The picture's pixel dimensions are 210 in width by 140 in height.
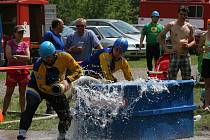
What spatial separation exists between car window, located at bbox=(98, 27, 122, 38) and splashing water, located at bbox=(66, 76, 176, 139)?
1644 cm

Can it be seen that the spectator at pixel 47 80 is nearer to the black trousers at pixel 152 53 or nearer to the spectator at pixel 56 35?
the spectator at pixel 56 35

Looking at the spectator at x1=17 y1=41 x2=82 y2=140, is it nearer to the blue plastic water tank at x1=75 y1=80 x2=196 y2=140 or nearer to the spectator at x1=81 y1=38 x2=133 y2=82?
the spectator at x1=81 y1=38 x2=133 y2=82

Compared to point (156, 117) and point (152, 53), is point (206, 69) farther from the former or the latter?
point (152, 53)

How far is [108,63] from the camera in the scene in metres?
8.70

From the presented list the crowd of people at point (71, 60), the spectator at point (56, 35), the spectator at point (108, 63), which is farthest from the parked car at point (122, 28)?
the spectator at point (108, 63)

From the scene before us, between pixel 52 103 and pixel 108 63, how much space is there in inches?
37.2

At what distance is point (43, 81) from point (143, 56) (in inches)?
700

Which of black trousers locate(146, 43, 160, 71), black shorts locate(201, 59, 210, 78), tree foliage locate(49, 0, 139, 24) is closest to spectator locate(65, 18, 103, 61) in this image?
black shorts locate(201, 59, 210, 78)

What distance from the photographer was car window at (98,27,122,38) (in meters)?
24.9

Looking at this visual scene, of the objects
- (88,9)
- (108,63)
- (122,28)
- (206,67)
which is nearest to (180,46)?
(206,67)

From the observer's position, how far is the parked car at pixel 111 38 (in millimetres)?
24562

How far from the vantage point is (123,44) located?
852 cm

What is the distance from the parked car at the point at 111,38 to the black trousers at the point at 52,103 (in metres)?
15.8

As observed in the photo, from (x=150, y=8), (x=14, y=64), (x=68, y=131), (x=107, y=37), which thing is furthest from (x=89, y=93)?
(x=150, y=8)
